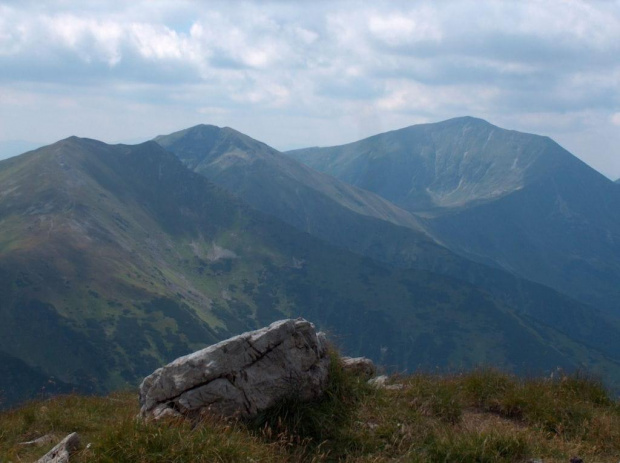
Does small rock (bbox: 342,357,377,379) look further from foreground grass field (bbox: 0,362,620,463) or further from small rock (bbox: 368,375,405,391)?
foreground grass field (bbox: 0,362,620,463)

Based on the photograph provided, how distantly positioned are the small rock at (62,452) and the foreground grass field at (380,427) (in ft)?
0.42

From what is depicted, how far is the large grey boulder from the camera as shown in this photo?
32.5 ft

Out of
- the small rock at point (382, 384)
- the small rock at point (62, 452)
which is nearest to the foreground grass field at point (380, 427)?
the small rock at point (62, 452)

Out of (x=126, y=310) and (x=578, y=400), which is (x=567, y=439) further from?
(x=126, y=310)

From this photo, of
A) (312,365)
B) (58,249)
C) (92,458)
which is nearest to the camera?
(92,458)

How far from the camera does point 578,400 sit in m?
11.9

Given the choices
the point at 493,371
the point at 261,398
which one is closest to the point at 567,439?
the point at 493,371

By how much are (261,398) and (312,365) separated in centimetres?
127

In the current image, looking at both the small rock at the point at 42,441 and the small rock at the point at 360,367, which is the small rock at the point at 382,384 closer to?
the small rock at the point at 360,367

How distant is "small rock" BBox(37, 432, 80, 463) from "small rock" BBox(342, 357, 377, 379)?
5.53m

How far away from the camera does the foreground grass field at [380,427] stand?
7.80 meters

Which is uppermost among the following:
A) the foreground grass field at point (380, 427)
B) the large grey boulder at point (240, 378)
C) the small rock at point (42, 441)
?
the large grey boulder at point (240, 378)

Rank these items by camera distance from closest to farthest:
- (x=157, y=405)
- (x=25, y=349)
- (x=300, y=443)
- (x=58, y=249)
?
(x=300, y=443)
(x=157, y=405)
(x=25, y=349)
(x=58, y=249)

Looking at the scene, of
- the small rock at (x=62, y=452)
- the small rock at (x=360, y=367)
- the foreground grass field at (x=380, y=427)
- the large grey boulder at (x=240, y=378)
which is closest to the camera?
the foreground grass field at (x=380, y=427)
